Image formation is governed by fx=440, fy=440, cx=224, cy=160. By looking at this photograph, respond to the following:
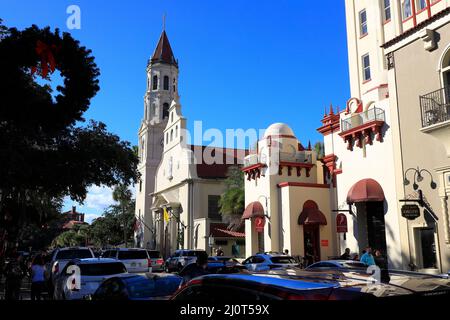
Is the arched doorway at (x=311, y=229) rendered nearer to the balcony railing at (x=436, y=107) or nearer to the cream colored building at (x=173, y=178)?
the cream colored building at (x=173, y=178)

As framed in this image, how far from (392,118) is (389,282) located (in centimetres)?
1647

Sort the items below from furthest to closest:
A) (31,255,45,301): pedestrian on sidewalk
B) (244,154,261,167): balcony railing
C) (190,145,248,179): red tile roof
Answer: (190,145,248,179): red tile roof → (244,154,261,167): balcony railing → (31,255,45,301): pedestrian on sidewalk

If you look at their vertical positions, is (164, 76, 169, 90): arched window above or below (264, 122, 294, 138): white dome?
above

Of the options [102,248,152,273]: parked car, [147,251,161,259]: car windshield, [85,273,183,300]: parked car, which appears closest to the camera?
[85,273,183,300]: parked car

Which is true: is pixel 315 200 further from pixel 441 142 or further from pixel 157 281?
pixel 157 281

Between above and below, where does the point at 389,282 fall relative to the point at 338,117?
below

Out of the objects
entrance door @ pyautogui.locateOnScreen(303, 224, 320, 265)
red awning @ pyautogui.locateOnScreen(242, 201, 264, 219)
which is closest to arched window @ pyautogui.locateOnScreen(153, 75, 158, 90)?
red awning @ pyautogui.locateOnScreen(242, 201, 264, 219)

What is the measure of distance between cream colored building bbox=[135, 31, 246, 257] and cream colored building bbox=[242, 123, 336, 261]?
7171 mm

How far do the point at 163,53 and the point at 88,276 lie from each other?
52712mm

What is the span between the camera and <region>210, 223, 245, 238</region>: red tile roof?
131 feet

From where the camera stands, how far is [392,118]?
1881 centimetres

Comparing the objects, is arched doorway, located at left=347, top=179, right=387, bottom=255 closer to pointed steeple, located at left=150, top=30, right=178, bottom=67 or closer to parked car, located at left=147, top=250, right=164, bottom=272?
parked car, located at left=147, top=250, right=164, bottom=272

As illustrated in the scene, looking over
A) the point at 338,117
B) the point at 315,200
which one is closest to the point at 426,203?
the point at 338,117

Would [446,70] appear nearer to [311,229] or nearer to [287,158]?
[311,229]
